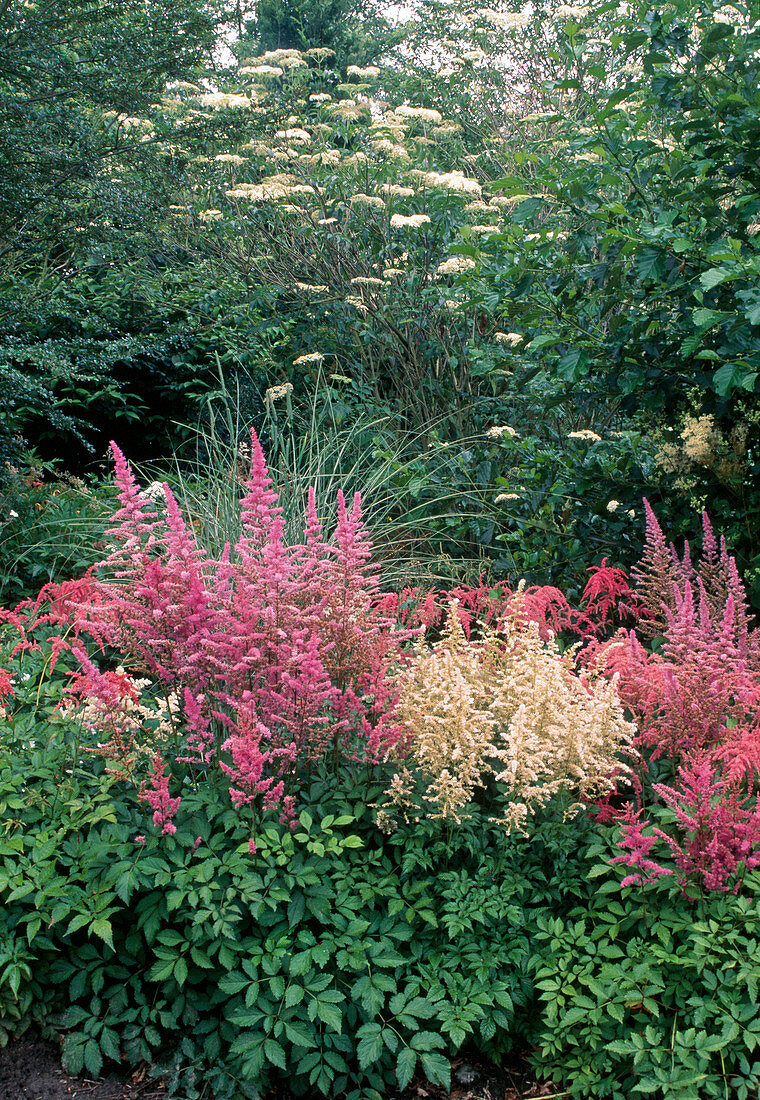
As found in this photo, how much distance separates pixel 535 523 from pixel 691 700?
1.99 meters

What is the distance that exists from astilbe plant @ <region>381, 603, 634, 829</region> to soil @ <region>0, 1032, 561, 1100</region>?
0.72 m

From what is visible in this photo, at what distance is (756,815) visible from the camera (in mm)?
2307

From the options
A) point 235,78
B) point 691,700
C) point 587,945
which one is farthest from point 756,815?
point 235,78

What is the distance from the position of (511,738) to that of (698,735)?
0.63 metres

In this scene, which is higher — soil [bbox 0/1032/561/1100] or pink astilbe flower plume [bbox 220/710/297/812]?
pink astilbe flower plume [bbox 220/710/297/812]

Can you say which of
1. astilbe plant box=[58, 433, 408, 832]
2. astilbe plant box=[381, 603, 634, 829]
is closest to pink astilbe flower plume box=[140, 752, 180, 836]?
astilbe plant box=[58, 433, 408, 832]

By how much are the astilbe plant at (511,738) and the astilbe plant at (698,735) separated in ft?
0.51

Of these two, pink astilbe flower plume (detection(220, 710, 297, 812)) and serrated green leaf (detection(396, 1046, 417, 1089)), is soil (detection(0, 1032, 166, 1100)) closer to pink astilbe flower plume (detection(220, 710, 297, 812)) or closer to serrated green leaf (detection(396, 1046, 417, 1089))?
serrated green leaf (detection(396, 1046, 417, 1089))

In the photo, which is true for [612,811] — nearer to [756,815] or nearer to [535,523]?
[756,815]

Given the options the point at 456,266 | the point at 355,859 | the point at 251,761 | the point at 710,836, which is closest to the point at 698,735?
the point at 710,836

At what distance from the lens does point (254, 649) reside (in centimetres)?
240

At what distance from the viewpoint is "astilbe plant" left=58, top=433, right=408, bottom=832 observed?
2.44 metres

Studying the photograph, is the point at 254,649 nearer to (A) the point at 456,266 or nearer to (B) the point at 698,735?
(B) the point at 698,735

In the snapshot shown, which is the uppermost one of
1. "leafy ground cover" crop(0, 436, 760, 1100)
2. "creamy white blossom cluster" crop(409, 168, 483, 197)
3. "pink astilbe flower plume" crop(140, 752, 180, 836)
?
"creamy white blossom cluster" crop(409, 168, 483, 197)
